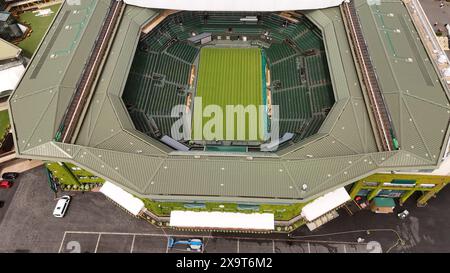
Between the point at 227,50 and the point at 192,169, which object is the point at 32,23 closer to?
the point at 227,50

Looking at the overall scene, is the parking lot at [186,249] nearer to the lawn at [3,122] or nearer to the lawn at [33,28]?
the lawn at [3,122]

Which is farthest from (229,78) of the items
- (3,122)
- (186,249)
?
(3,122)

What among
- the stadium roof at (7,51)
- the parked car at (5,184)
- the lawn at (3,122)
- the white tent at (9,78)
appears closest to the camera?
the parked car at (5,184)

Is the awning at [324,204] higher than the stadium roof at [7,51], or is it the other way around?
the stadium roof at [7,51]

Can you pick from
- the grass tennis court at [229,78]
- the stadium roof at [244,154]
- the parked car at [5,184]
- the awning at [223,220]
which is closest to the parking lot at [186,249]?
the awning at [223,220]

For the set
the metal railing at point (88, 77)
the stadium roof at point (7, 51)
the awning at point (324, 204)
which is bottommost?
the awning at point (324, 204)

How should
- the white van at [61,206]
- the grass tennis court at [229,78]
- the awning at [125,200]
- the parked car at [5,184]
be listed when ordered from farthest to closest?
the grass tennis court at [229,78], the parked car at [5,184], the white van at [61,206], the awning at [125,200]

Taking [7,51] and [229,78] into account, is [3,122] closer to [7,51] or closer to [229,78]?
[7,51]
